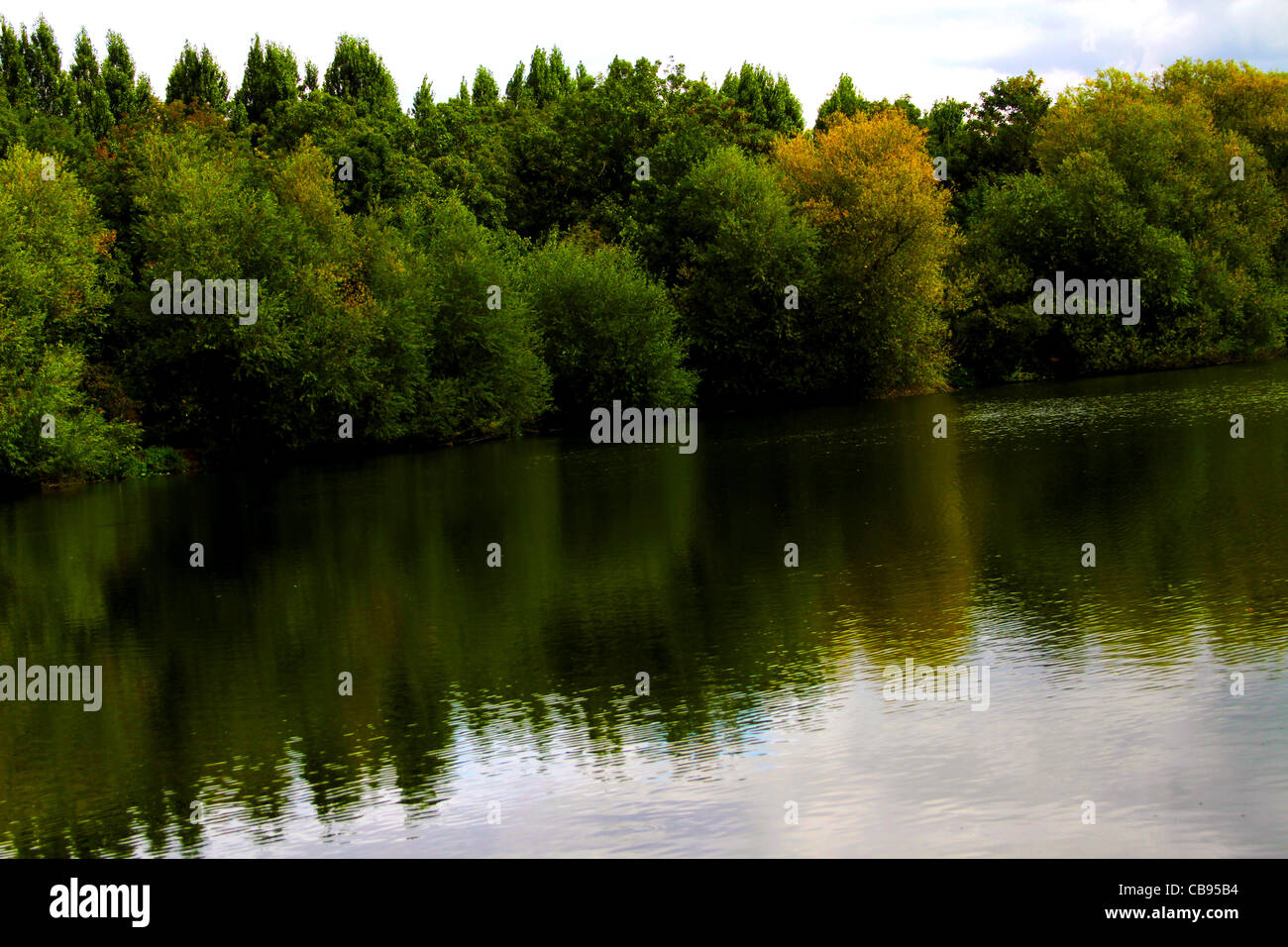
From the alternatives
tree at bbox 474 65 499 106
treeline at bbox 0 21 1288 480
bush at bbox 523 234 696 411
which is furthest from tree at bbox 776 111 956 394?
tree at bbox 474 65 499 106

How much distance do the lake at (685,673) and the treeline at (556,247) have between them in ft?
62.2

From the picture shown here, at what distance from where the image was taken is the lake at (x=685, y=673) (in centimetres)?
1131

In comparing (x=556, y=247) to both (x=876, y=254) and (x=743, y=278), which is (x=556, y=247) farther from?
(x=876, y=254)

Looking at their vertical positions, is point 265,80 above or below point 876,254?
above

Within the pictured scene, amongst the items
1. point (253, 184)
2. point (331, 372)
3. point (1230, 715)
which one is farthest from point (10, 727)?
point (253, 184)

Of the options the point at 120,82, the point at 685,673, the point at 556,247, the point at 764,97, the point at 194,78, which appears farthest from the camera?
the point at 764,97

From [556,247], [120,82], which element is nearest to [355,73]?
[120,82]

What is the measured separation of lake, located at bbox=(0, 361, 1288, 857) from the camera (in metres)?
11.3

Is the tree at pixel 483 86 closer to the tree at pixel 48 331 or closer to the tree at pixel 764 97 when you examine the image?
the tree at pixel 764 97

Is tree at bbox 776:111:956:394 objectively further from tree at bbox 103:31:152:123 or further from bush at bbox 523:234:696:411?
tree at bbox 103:31:152:123

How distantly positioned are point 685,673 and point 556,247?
52564mm

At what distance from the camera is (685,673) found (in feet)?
53.7

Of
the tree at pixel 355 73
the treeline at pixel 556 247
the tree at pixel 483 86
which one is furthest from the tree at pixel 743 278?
the tree at pixel 483 86
